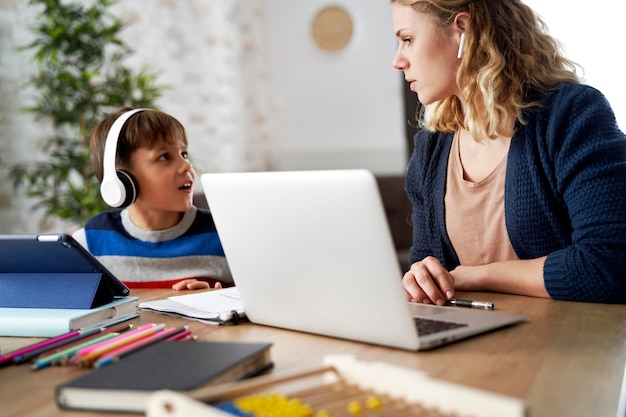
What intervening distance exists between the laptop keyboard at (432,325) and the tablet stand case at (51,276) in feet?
1.74

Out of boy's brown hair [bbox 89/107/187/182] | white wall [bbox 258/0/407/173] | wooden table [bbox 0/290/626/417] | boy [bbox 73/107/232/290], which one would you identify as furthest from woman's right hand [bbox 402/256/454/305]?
white wall [bbox 258/0/407/173]

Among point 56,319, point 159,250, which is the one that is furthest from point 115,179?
point 56,319

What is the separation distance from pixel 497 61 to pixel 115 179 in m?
0.87

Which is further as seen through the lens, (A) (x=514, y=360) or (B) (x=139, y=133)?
(B) (x=139, y=133)

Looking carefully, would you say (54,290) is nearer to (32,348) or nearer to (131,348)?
(32,348)

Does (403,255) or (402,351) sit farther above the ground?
(402,351)

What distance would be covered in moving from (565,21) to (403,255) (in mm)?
1444

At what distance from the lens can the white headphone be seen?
161 centimetres

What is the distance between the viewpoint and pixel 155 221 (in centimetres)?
186

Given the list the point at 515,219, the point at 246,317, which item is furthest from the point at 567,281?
the point at 246,317

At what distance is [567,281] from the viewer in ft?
3.95

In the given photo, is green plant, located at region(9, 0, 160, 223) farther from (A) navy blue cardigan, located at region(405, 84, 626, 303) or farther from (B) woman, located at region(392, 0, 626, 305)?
(A) navy blue cardigan, located at region(405, 84, 626, 303)

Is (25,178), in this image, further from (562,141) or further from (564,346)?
(564,346)

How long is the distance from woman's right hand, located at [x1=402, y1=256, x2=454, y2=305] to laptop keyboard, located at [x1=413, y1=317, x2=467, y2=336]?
185 millimetres
